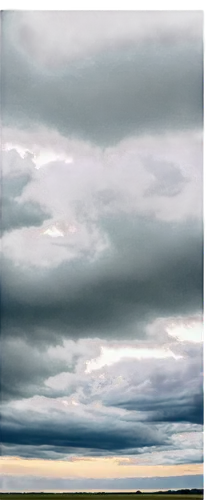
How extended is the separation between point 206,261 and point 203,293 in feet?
6.29

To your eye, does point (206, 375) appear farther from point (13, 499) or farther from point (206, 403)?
point (13, 499)

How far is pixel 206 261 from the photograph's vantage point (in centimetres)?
3678

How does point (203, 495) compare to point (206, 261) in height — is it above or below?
Answer: below
